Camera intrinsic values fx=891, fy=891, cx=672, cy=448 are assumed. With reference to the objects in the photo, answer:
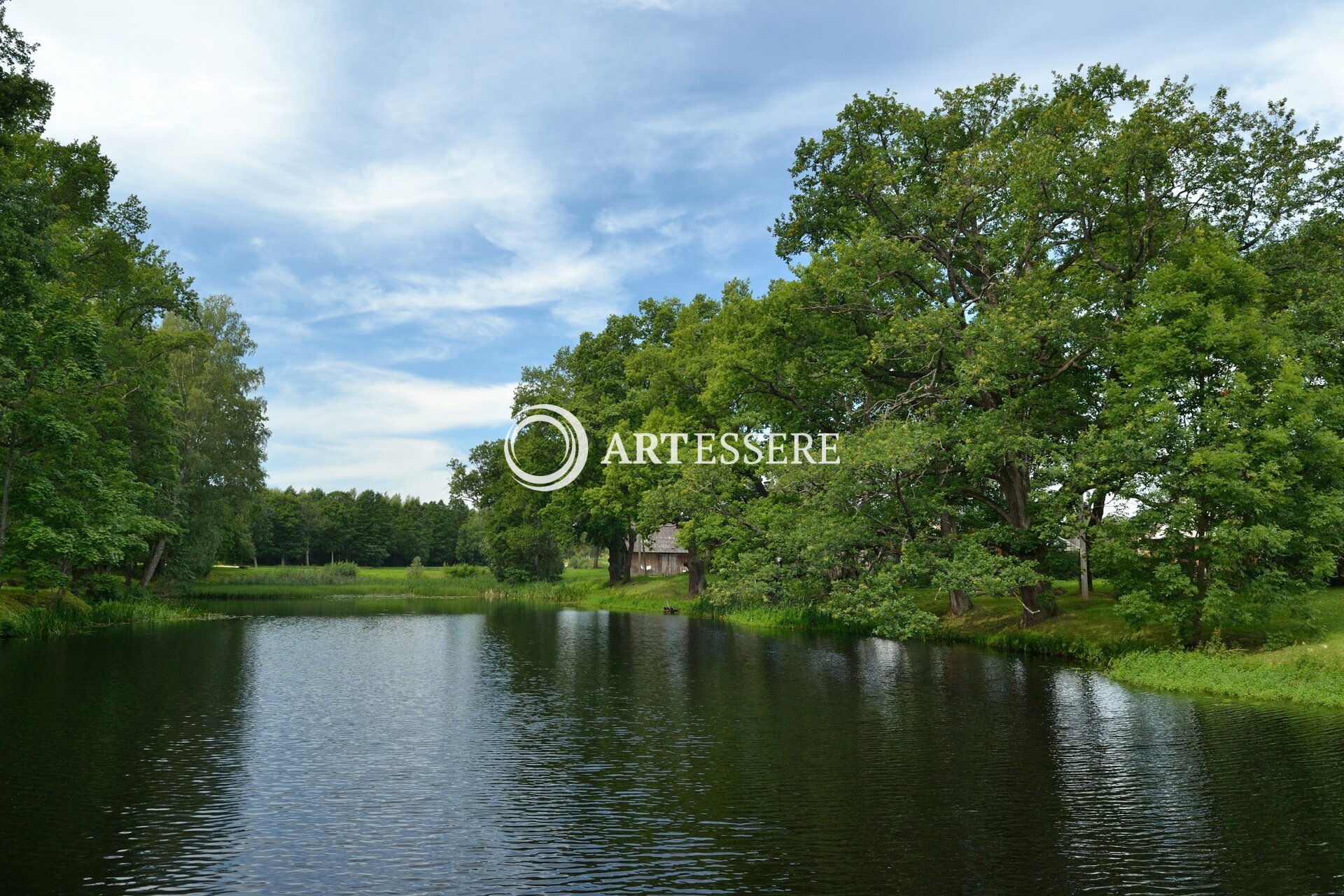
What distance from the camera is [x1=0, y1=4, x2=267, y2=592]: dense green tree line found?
28281 mm

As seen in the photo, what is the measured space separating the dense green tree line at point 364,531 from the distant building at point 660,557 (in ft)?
81.7

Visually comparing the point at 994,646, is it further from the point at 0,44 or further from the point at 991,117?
the point at 0,44

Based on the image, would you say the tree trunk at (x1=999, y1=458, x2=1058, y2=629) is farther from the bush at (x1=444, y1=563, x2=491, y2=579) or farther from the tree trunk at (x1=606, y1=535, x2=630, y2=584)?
the bush at (x1=444, y1=563, x2=491, y2=579)

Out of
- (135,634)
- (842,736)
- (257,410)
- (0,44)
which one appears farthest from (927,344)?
(257,410)

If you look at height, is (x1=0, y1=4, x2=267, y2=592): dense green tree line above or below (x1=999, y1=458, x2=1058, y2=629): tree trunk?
above

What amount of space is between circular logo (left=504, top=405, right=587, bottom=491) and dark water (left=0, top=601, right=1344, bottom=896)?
37773 mm

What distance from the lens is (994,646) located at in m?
32.5

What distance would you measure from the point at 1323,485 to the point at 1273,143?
12.4 meters

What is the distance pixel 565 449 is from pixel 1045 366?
3958cm

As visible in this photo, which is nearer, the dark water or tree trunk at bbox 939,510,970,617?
the dark water

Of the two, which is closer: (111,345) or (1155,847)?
(1155,847)

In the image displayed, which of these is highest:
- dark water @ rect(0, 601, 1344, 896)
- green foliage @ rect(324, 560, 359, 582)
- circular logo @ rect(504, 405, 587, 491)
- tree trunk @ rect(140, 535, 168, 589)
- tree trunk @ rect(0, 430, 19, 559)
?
circular logo @ rect(504, 405, 587, 491)

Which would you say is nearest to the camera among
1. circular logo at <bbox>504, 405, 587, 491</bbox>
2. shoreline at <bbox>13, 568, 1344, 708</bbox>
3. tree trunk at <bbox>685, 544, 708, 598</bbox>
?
shoreline at <bbox>13, 568, 1344, 708</bbox>

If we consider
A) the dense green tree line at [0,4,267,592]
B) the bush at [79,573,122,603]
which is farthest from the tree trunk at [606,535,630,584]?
the bush at [79,573,122,603]
